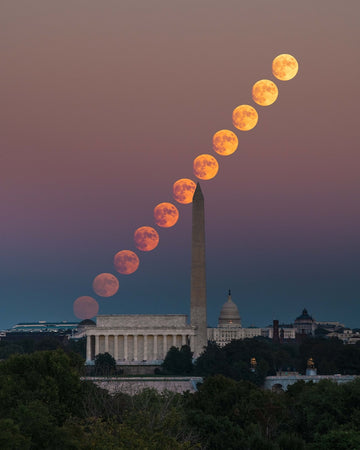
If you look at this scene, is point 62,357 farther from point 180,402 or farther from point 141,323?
point 141,323

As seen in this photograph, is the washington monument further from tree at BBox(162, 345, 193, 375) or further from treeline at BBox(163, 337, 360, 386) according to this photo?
tree at BBox(162, 345, 193, 375)

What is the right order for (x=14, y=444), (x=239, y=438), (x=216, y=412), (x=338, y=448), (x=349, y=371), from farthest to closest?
(x=349, y=371), (x=216, y=412), (x=239, y=438), (x=338, y=448), (x=14, y=444)

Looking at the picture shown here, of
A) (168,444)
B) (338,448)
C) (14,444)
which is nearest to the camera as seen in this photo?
(14,444)

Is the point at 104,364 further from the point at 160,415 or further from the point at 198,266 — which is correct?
the point at 160,415

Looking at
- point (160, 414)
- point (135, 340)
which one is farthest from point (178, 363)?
point (160, 414)

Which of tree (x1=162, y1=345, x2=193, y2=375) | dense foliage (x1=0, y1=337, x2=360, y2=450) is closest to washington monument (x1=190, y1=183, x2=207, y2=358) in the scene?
tree (x1=162, y1=345, x2=193, y2=375)

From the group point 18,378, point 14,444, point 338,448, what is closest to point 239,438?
point 338,448
